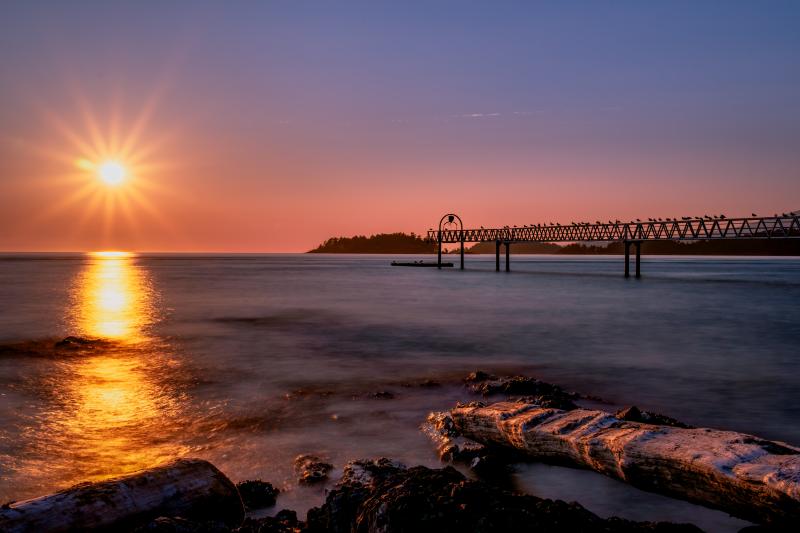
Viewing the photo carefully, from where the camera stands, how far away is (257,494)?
6141 millimetres

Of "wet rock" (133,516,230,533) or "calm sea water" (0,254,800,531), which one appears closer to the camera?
"wet rock" (133,516,230,533)

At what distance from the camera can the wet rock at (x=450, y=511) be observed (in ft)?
13.4

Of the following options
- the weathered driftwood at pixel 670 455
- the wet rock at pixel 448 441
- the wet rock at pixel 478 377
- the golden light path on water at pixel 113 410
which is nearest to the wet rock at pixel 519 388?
the wet rock at pixel 478 377

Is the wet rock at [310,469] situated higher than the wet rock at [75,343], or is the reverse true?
the wet rock at [310,469]

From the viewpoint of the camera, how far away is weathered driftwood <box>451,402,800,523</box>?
4.71 meters

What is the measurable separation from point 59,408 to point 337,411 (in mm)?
4995

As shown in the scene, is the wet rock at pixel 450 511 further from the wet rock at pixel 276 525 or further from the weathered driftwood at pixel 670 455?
the weathered driftwood at pixel 670 455

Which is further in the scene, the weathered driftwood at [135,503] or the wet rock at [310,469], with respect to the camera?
the wet rock at [310,469]

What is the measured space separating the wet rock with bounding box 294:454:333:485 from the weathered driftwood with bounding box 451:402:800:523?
205cm

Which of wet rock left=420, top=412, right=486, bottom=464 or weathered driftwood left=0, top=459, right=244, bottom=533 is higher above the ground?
weathered driftwood left=0, top=459, right=244, bottom=533

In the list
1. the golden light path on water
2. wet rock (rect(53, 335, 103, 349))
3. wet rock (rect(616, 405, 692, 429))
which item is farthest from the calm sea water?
wet rock (rect(616, 405, 692, 429))

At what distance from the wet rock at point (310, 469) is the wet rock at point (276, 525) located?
1.24m

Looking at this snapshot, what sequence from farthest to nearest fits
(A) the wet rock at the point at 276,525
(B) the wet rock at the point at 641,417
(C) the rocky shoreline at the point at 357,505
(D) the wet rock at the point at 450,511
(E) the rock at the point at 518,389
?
(E) the rock at the point at 518,389 → (B) the wet rock at the point at 641,417 → (A) the wet rock at the point at 276,525 → (C) the rocky shoreline at the point at 357,505 → (D) the wet rock at the point at 450,511

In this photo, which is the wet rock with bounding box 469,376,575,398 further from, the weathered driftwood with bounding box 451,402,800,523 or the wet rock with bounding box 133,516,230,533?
the wet rock with bounding box 133,516,230,533
